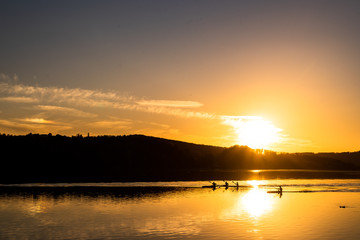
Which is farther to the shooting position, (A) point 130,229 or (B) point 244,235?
(A) point 130,229

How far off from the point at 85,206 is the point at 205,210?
20631 millimetres

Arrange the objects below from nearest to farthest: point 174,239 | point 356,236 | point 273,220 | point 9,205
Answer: point 174,239
point 356,236
point 273,220
point 9,205

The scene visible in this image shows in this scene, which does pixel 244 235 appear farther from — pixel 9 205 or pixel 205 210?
pixel 9 205

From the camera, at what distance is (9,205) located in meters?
68.8

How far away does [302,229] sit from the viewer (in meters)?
46.6

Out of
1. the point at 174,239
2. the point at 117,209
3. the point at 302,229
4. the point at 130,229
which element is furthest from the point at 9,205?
the point at 302,229

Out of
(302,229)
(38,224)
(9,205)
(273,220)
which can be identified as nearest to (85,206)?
(9,205)

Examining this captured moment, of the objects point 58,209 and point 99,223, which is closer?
point 99,223

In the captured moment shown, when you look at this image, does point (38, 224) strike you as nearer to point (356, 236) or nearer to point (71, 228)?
point (71, 228)

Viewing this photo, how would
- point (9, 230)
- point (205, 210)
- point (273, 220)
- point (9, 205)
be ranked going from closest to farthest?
point (9, 230) → point (273, 220) → point (205, 210) → point (9, 205)

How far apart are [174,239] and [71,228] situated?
14093 mm

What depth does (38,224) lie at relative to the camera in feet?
163

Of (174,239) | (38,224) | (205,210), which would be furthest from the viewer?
(205,210)

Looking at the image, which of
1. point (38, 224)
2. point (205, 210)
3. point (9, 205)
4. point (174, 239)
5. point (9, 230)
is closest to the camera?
point (174, 239)
